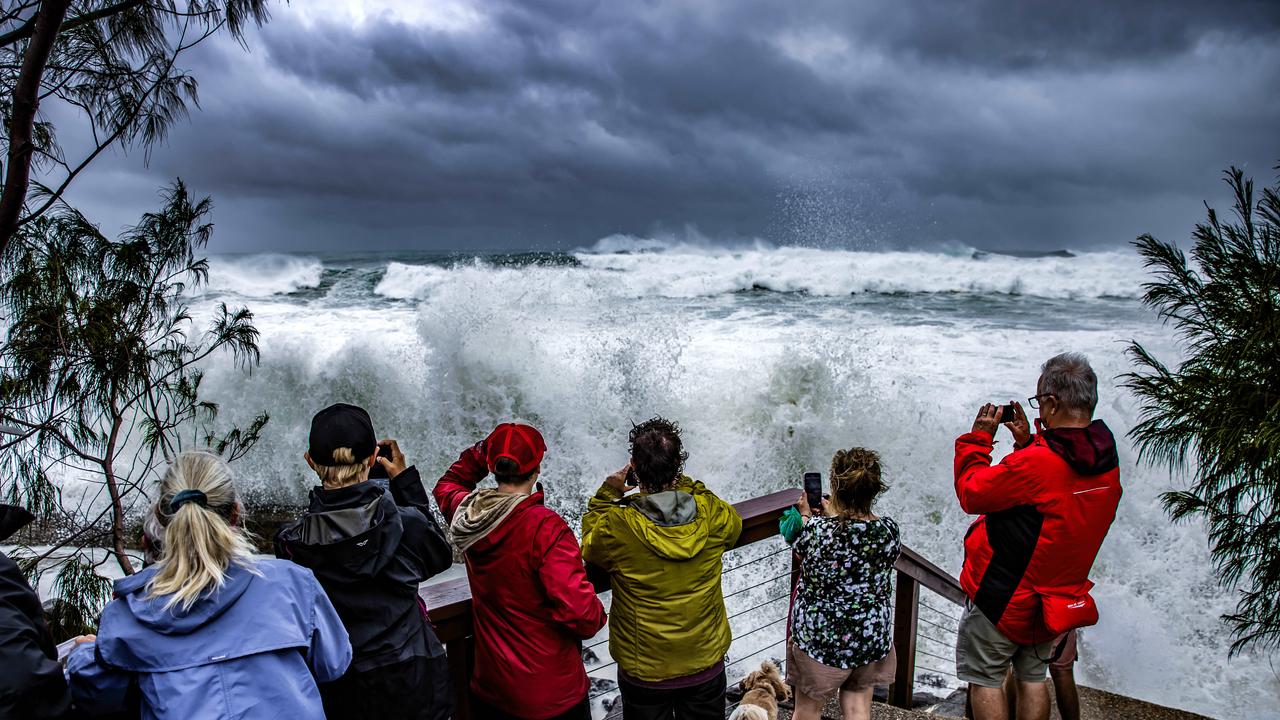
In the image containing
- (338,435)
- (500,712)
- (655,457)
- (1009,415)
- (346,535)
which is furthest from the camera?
(1009,415)

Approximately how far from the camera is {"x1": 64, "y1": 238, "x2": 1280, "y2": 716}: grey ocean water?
251 inches

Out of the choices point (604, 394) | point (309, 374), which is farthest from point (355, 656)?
point (309, 374)

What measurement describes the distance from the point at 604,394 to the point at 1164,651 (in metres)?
6.26

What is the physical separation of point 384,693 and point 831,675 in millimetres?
1349

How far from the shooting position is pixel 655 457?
2131 millimetres

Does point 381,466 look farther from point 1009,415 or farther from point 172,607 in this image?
point 1009,415

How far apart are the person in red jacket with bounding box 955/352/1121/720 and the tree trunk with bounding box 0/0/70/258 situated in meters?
2.77

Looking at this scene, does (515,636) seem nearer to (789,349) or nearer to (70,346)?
(70,346)

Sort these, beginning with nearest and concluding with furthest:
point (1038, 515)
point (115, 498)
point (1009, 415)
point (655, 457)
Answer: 1. point (655, 457)
2. point (1038, 515)
3. point (1009, 415)
4. point (115, 498)

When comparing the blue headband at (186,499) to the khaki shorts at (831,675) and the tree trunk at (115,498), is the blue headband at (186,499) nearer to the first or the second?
the khaki shorts at (831,675)

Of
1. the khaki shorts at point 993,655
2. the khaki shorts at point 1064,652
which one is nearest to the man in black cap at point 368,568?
the khaki shorts at point 993,655

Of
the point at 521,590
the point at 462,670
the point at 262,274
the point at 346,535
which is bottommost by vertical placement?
the point at 462,670

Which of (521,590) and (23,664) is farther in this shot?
(521,590)

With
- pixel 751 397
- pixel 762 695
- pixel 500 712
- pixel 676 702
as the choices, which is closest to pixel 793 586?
pixel 762 695
